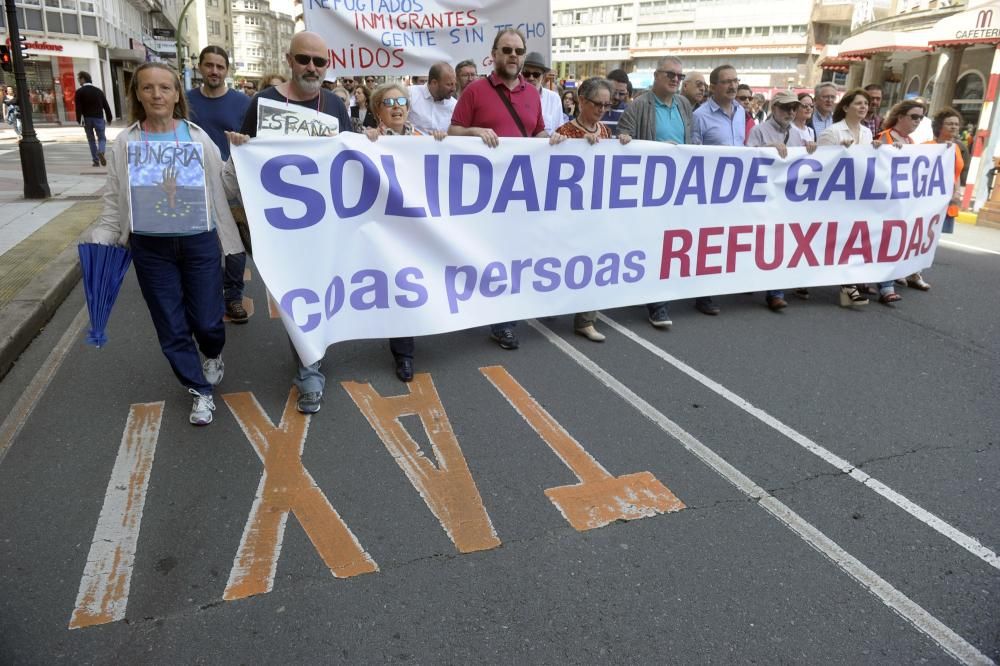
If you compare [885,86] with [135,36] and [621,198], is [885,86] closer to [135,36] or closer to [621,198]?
[621,198]

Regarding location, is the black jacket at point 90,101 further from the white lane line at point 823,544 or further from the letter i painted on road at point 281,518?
the white lane line at point 823,544

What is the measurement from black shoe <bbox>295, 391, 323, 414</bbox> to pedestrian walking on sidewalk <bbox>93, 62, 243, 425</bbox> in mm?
484

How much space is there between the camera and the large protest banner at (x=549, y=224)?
4.16m

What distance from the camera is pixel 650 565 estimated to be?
2.86 meters

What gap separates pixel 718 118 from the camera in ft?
20.9

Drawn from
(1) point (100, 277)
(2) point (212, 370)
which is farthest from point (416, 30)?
(1) point (100, 277)

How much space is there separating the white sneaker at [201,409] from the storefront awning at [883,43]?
65.4 feet

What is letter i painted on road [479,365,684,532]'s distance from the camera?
320 centimetres

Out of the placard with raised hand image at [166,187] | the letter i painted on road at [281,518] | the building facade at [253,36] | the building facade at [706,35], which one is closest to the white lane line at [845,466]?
the letter i painted on road at [281,518]

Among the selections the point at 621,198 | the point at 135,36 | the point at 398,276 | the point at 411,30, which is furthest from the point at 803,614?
the point at 135,36

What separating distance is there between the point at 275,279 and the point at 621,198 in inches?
102

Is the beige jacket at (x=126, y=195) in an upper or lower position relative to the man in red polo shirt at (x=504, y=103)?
lower

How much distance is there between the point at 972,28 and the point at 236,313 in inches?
615

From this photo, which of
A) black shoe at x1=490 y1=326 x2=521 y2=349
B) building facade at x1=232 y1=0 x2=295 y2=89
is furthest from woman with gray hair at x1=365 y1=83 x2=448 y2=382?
building facade at x1=232 y1=0 x2=295 y2=89
